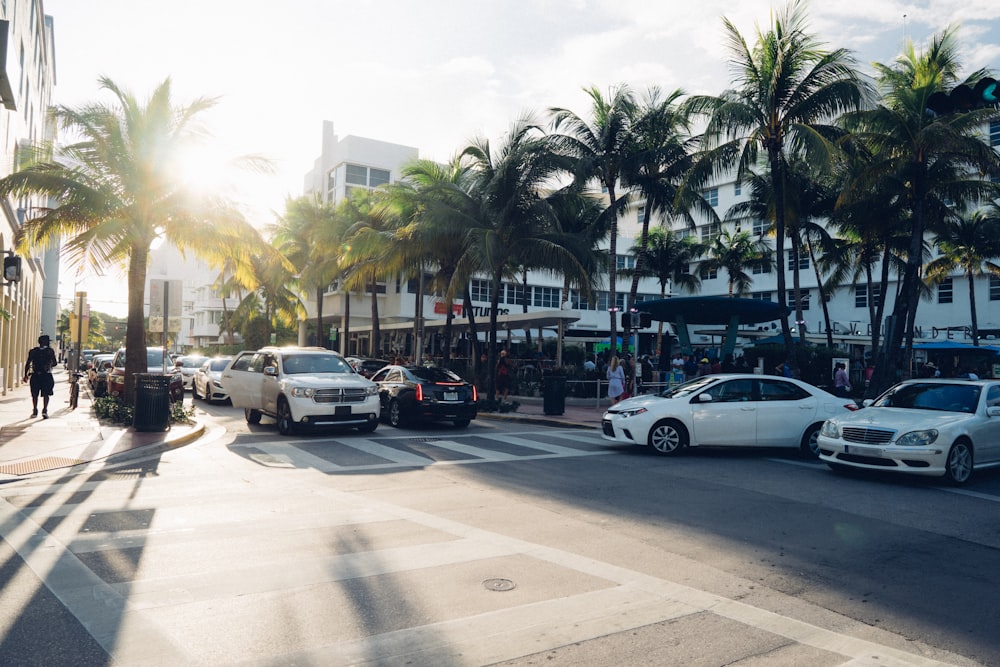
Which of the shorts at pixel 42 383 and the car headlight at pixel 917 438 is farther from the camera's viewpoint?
the shorts at pixel 42 383

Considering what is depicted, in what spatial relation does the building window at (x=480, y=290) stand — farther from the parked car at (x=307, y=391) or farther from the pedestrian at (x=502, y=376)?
the parked car at (x=307, y=391)

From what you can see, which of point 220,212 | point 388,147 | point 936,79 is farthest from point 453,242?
point 388,147

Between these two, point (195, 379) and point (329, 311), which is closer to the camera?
point (195, 379)

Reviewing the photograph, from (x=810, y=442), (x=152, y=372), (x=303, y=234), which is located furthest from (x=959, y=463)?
(x=303, y=234)

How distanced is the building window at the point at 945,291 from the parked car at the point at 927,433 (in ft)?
134

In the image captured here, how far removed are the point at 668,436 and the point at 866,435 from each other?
3167 millimetres

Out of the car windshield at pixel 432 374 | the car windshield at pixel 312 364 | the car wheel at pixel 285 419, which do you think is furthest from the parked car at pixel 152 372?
the car windshield at pixel 432 374

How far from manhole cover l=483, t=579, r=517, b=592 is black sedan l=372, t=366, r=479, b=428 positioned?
34.0 ft

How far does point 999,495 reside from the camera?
9.30 m

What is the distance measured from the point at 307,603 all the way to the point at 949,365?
3689cm

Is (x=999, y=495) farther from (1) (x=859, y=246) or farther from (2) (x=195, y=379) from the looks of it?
(1) (x=859, y=246)

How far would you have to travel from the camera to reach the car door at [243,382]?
15836 mm

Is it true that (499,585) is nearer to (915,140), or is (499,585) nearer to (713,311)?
(915,140)

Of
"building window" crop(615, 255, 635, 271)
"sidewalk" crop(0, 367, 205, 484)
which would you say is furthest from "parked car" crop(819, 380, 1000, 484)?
"building window" crop(615, 255, 635, 271)
